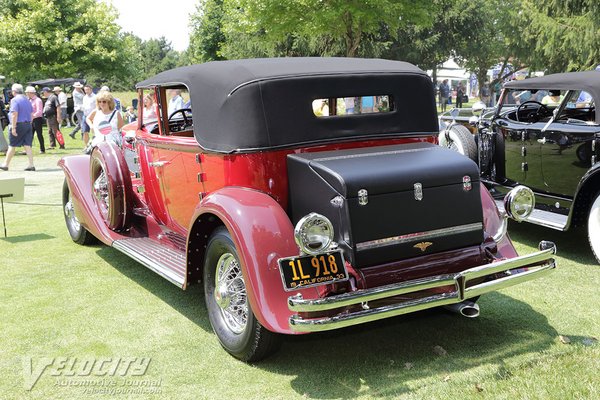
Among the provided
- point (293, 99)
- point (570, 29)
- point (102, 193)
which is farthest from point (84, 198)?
point (570, 29)

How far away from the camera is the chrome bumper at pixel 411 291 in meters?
3.27

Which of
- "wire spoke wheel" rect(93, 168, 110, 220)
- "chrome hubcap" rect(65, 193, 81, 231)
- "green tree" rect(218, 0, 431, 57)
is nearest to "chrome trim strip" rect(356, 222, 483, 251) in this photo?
"wire spoke wheel" rect(93, 168, 110, 220)

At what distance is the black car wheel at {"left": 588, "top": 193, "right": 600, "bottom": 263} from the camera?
228 inches

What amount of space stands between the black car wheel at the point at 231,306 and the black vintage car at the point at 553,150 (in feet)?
8.54

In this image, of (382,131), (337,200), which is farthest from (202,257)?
(382,131)

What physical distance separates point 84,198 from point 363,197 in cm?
370

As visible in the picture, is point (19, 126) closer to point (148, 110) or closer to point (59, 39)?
point (148, 110)

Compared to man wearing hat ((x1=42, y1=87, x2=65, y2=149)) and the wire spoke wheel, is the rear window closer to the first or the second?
the wire spoke wheel

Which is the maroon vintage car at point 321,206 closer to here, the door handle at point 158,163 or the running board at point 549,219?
the door handle at point 158,163

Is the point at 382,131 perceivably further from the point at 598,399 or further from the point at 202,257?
the point at 598,399

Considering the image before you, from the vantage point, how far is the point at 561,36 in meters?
21.1

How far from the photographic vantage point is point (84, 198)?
245 inches

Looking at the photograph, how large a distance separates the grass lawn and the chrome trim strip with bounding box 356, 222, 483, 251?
765mm

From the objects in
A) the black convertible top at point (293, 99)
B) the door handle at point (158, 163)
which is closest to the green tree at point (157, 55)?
the door handle at point (158, 163)
